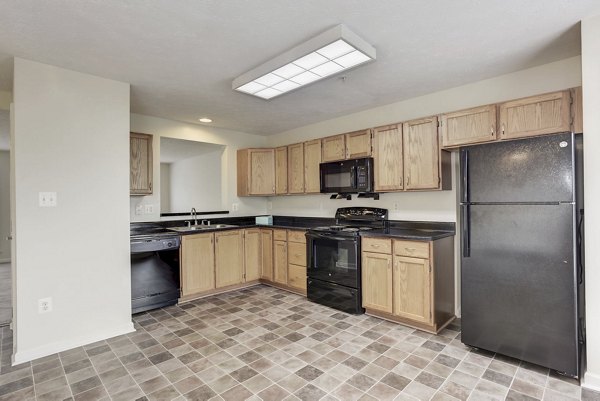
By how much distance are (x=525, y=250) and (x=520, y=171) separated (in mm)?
583

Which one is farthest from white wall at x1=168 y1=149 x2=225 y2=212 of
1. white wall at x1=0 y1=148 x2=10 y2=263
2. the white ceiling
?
white wall at x1=0 y1=148 x2=10 y2=263

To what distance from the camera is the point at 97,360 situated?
8.22ft

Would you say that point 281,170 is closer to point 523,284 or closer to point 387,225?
point 387,225

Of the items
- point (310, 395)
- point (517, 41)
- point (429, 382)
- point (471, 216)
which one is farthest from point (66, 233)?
point (517, 41)

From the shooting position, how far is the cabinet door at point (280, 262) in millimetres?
4387

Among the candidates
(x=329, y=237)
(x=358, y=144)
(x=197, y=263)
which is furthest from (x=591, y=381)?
(x=197, y=263)

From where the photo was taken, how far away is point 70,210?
2.75 m

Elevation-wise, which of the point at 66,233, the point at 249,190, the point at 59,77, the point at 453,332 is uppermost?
the point at 59,77

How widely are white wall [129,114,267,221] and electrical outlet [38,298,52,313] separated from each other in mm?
1533

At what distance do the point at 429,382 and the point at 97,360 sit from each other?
2.55 metres

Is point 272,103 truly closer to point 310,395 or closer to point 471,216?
point 471,216

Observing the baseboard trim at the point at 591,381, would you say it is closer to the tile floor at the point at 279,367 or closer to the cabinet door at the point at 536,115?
the tile floor at the point at 279,367

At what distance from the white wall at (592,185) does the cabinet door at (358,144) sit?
6.46 feet

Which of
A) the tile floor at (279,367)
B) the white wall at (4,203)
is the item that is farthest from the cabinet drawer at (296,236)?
the white wall at (4,203)
